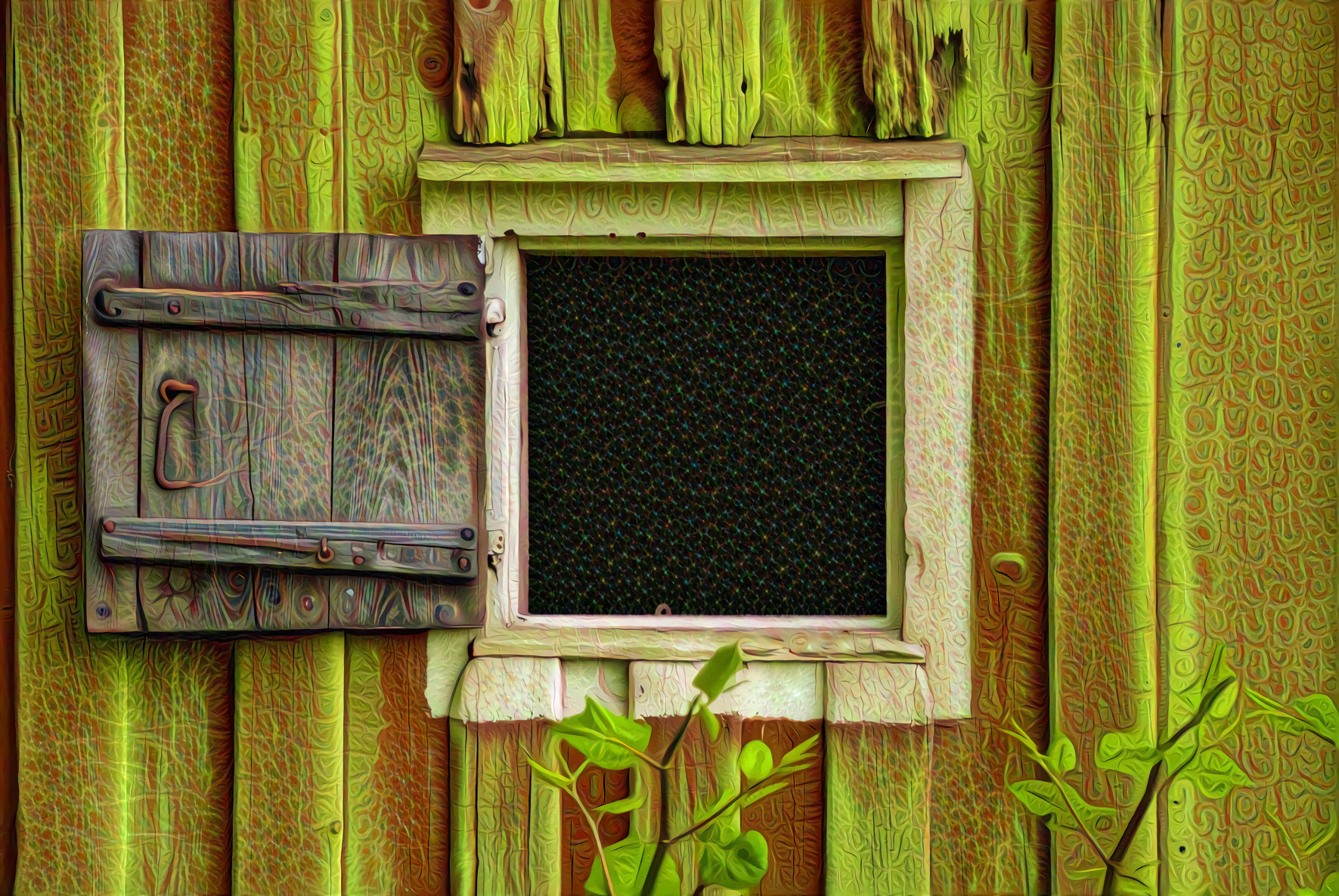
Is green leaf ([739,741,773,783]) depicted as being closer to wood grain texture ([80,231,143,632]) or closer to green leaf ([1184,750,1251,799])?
green leaf ([1184,750,1251,799])

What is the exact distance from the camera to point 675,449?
1922 mm

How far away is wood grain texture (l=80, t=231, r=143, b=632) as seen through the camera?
1783 mm

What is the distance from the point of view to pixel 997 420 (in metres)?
1.89

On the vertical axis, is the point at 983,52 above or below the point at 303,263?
above

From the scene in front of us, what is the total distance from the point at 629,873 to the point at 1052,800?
75cm

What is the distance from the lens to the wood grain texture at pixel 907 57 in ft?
6.03

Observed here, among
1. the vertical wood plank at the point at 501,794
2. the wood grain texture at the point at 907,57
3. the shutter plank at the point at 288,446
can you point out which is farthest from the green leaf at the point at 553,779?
the wood grain texture at the point at 907,57

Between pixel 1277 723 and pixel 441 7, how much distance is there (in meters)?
2.07

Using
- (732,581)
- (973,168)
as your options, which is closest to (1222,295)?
(973,168)

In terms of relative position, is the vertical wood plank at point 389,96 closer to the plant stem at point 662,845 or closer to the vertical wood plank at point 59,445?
the vertical wood plank at point 59,445

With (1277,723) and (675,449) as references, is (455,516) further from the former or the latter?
(1277,723)

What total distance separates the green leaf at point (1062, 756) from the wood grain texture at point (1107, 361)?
0.18 meters

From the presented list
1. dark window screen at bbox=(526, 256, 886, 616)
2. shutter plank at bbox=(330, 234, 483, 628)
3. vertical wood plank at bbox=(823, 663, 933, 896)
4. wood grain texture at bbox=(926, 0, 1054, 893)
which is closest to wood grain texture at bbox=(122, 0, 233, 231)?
shutter plank at bbox=(330, 234, 483, 628)

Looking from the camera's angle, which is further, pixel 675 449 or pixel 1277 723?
pixel 675 449
